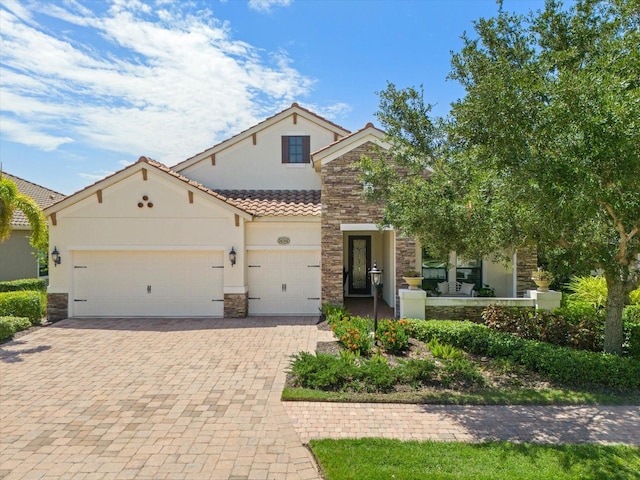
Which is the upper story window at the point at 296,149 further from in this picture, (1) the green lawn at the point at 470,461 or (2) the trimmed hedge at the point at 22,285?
(1) the green lawn at the point at 470,461

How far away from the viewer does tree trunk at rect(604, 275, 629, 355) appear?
835 centimetres

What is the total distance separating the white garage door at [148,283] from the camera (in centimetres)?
1398

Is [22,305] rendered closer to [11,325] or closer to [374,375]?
[11,325]

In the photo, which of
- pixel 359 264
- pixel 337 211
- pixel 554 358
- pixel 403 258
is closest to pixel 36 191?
pixel 359 264

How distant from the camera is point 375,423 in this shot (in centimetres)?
620

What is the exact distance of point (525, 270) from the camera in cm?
1369

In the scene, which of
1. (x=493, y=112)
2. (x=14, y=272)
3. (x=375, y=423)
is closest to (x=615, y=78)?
(x=493, y=112)

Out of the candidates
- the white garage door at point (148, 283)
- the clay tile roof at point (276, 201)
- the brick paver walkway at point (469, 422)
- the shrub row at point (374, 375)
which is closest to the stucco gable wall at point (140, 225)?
the white garage door at point (148, 283)

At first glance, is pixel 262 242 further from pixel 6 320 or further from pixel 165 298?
pixel 6 320

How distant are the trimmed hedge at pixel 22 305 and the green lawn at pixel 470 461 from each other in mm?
11871

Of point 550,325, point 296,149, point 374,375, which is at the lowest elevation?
point 374,375

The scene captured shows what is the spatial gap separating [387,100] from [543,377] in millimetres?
6833

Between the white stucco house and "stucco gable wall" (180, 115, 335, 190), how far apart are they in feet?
7.18

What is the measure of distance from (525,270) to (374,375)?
8.83 meters
